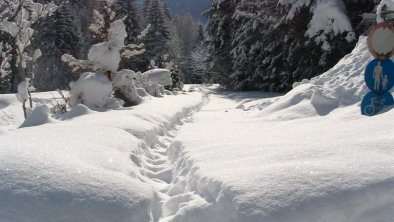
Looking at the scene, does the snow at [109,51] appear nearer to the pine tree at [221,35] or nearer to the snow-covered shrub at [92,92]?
the snow-covered shrub at [92,92]

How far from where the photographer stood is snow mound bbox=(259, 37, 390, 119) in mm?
6508

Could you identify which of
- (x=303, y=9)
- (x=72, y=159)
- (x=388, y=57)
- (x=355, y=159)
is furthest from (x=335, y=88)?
(x=303, y=9)

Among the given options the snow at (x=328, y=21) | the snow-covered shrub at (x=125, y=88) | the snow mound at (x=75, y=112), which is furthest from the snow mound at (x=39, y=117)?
the snow at (x=328, y=21)

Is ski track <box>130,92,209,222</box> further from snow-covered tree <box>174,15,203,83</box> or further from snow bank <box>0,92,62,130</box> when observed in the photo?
snow-covered tree <box>174,15,203,83</box>

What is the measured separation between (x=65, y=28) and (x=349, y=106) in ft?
111

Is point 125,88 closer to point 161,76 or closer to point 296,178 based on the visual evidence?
point 161,76

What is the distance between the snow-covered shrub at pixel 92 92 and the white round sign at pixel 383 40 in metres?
5.99

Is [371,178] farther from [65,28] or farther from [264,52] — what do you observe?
[65,28]

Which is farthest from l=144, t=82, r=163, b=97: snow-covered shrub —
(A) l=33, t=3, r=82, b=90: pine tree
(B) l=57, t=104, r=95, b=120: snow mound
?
(A) l=33, t=3, r=82, b=90: pine tree

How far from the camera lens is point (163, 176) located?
4.44 meters

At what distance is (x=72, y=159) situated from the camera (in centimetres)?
363

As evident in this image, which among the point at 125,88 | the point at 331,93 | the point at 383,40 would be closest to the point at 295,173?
the point at 383,40

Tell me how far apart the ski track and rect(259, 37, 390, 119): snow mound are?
7.67ft

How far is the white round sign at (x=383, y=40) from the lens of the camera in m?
5.82
